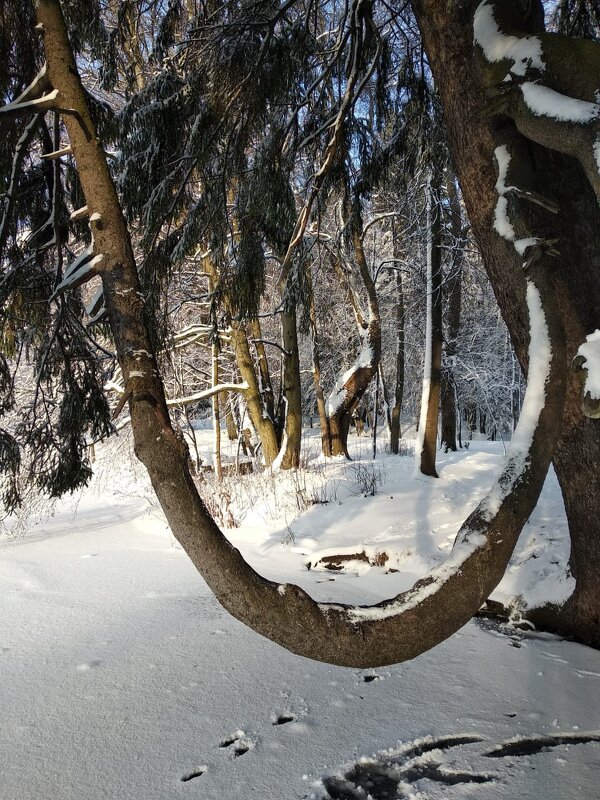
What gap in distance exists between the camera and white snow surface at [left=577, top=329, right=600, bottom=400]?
1.49 metres

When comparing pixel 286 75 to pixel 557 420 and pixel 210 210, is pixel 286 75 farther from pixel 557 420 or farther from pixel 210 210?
pixel 557 420

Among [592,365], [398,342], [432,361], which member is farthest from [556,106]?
[398,342]

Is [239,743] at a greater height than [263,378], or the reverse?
[263,378]

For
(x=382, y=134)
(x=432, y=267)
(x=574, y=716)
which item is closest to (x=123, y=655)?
(x=574, y=716)

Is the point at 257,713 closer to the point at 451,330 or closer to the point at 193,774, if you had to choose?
the point at 193,774

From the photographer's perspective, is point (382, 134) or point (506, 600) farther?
point (382, 134)

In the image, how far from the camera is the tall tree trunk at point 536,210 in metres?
2.26

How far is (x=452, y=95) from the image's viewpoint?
2.47m

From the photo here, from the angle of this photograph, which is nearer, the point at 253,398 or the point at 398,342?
the point at 253,398

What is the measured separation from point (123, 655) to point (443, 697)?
166cm

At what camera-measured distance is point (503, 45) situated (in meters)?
2.04

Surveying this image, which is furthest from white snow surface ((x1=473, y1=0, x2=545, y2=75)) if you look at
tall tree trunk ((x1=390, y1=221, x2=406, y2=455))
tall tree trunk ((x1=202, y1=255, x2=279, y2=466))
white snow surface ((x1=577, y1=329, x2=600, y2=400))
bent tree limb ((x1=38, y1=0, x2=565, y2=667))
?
tall tree trunk ((x1=390, y1=221, x2=406, y2=455))

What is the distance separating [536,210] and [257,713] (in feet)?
8.37

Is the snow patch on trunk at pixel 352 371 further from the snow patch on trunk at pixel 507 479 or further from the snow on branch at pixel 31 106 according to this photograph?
the snow on branch at pixel 31 106
